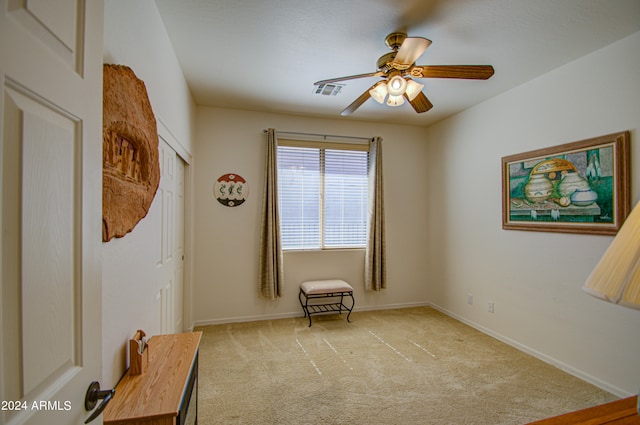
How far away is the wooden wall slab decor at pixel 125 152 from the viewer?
45.8 inches

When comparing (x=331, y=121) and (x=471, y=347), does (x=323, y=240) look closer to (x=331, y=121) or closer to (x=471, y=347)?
(x=331, y=121)

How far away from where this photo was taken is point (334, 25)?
205 centimetres

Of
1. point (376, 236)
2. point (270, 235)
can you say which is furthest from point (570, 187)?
point (270, 235)

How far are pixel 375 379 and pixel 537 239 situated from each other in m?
2.06

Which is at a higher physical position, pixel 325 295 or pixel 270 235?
pixel 270 235

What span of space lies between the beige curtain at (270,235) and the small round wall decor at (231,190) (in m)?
0.30

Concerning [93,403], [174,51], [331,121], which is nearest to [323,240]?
[331,121]

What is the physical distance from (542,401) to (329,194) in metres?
2.98

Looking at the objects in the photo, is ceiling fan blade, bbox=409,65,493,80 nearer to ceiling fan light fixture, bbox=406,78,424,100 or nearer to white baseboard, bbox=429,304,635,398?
ceiling fan light fixture, bbox=406,78,424,100

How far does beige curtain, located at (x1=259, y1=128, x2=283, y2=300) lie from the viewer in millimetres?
3656

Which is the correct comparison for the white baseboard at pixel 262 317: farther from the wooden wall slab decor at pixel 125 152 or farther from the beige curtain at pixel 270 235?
the wooden wall slab decor at pixel 125 152

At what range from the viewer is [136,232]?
1.58 m

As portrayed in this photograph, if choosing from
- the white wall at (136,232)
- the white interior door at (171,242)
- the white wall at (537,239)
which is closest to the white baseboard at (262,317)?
the white interior door at (171,242)

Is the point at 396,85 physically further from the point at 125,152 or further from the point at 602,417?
the point at 602,417
